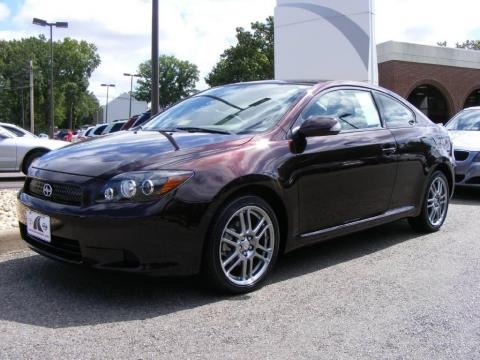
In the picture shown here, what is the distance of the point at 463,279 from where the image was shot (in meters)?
4.50

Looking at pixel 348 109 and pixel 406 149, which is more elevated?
pixel 348 109

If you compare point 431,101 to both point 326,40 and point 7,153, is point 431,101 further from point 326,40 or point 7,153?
point 7,153

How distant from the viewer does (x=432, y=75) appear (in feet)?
96.8

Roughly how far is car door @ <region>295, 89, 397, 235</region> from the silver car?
31.1ft

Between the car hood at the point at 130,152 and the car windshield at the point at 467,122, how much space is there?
7228mm

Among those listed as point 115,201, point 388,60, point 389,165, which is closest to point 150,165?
point 115,201

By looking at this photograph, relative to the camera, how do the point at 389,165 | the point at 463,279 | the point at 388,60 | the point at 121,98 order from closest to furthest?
1. the point at 463,279
2. the point at 389,165
3. the point at 388,60
4. the point at 121,98

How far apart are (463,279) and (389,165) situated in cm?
125

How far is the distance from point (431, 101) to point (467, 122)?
880 inches

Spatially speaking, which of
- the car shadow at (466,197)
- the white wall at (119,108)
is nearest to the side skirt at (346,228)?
the car shadow at (466,197)

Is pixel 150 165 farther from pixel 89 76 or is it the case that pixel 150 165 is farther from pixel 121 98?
pixel 121 98

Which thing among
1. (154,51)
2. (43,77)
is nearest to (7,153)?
(154,51)

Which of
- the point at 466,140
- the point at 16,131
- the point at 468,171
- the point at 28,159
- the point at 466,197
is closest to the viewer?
the point at 468,171

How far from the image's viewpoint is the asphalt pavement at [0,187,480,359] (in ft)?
10.2
